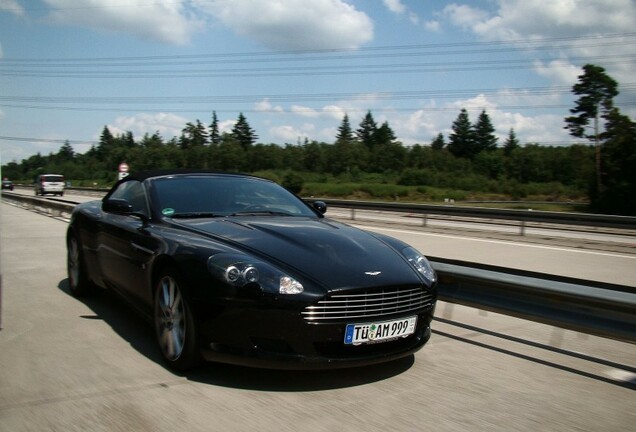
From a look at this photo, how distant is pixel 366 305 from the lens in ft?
11.7

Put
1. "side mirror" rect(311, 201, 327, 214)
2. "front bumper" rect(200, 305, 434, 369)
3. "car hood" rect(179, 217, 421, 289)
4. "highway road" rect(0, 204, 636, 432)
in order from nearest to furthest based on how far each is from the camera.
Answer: "highway road" rect(0, 204, 636, 432) < "front bumper" rect(200, 305, 434, 369) < "car hood" rect(179, 217, 421, 289) < "side mirror" rect(311, 201, 327, 214)

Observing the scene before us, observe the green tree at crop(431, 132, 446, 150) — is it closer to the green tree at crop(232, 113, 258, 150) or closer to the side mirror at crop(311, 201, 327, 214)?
the green tree at crop(232, 113, 258, 150)

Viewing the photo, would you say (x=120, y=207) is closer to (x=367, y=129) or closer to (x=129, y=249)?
Answer: (x=129, y=249)

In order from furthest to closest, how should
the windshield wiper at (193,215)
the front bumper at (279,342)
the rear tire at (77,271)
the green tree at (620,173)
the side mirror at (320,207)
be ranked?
the green tree at (620,173) → the rear tire at (77,271) → the side mirror at (320,207) → the windshield wiper at (193,215) → the front bumper at (279,342)

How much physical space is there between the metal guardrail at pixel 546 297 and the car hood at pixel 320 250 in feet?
3.63

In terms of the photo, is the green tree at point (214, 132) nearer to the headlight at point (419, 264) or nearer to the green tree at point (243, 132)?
the green tree at point (243, 132)

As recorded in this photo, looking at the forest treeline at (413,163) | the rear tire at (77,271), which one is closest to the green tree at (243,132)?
the forest treeline at (413,163)

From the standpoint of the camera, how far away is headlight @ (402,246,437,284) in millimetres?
4141

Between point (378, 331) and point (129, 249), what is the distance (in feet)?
7.50

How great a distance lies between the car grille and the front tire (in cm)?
81

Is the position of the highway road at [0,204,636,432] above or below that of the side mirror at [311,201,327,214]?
below

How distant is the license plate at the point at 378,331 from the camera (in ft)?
11.4

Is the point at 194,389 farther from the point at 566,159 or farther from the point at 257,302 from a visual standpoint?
the point at 566,159

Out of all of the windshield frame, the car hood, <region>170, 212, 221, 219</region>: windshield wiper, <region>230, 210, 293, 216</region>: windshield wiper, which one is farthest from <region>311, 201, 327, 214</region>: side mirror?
<region>170, 212, 221, 219</region>: windshield wiper
